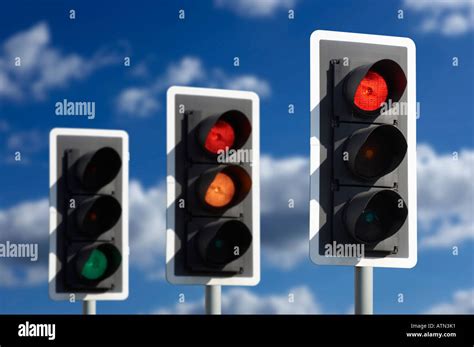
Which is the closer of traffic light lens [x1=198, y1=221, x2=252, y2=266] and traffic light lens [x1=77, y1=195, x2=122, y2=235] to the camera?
traffic light lens [x1=198, y1=221, x2=252, y2=266]

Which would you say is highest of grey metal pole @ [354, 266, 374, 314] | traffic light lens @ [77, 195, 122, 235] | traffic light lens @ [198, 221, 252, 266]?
traffic light lens @ [77, 195, 122, 235]

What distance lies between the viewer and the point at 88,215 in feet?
34.7

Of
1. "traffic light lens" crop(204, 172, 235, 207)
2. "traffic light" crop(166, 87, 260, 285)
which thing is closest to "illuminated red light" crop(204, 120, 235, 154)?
"traffic light" crop(166, 87, 260, 285)

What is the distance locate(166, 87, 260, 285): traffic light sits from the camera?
800 cm

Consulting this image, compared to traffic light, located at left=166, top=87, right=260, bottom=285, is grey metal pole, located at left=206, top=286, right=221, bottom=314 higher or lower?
lower

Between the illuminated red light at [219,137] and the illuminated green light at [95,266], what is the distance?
337 cm

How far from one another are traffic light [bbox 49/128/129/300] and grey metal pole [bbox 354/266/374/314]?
4235mm

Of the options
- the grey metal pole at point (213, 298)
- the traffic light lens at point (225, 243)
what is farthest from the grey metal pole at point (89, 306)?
the traffic light lens at point (225, 243)

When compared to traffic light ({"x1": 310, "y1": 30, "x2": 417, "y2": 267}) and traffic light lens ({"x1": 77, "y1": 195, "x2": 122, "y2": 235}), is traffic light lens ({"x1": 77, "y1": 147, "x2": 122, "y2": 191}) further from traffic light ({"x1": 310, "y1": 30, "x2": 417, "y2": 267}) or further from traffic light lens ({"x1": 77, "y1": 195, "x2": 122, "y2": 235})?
traffic light ({"x1": 310, "y1": 30, "x2": 417, "y2": 267})

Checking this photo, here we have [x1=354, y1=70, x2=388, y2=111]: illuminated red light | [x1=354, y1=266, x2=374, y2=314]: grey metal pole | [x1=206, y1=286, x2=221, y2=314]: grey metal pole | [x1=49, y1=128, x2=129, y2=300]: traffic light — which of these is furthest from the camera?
[x1=49, y1=128, x2=129, y2=300]: traffic light

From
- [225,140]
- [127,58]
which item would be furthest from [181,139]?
[127,58]
